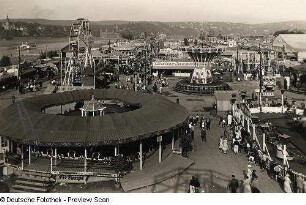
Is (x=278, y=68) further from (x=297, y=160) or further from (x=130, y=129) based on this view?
(x=130, y=129)

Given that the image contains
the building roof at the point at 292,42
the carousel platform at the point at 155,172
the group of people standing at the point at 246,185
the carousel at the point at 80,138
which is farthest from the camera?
the building roof at the point at 292,42

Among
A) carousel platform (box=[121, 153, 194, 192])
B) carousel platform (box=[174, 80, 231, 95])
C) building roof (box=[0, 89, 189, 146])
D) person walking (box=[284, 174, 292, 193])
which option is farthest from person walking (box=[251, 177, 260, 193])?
carousel platform (box=[174, 80, 231, 95])

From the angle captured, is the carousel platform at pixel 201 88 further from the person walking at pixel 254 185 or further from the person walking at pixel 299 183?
the person walking at pixel 299 183

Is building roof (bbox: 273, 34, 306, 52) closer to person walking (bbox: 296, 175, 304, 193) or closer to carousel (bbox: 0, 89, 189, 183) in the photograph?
carousel (bbox: 0, 89, 189, 183)

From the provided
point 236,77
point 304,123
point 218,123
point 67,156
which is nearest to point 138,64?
point 236,77

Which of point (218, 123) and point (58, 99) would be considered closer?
point (58, 99)

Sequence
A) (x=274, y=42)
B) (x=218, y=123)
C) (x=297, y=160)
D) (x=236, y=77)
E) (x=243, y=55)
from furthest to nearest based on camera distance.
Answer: (x=274, y=42)
(x=243, y=55)
(x=236, y=77)
(x=218, y=123)
(x=297, y=160)

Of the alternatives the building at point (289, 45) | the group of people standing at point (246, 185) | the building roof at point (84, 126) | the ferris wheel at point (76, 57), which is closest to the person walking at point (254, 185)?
the group of people standing at point (246, 185)
